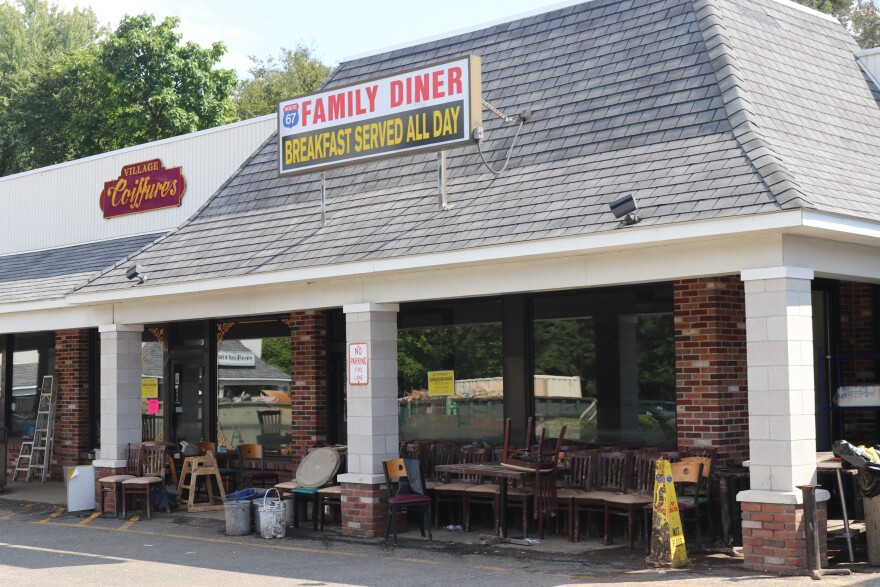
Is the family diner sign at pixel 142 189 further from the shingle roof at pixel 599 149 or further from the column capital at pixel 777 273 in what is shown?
the column capital at pixel 777 273

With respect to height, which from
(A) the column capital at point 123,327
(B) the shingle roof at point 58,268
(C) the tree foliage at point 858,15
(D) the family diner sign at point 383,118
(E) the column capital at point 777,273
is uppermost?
(C) the tree foliage at point 858,15

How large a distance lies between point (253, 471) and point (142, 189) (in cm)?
579

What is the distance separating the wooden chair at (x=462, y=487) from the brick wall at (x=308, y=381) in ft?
9.58

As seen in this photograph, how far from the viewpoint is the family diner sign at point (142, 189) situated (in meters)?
19.5

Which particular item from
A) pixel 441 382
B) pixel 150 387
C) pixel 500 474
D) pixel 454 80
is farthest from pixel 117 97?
pixel 500 474

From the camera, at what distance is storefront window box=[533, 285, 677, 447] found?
1308 cm

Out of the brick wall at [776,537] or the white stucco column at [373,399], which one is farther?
the white stucco column at [373,399]

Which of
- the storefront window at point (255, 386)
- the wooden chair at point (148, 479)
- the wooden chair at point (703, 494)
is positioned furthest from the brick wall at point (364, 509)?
the storefront window at point (255, 386)

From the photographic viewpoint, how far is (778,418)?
10.1 metres

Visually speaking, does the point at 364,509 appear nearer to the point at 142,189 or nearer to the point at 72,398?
the point at 142,189

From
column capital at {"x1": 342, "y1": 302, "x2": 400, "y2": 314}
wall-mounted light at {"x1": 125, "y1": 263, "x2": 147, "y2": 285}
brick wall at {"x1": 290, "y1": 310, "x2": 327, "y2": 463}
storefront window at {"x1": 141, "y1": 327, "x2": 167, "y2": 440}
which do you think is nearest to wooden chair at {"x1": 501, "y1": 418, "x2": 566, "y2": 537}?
column capital at {"x1": 342, "y1": 302, "x2": 400, "y2": 314}

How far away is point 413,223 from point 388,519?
134 inches

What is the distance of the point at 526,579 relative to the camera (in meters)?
10.5

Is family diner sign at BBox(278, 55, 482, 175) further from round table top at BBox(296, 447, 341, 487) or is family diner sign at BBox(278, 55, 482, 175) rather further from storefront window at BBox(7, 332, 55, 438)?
storefront window at BBox(7, 332, 55, 438)
